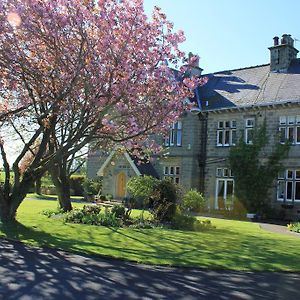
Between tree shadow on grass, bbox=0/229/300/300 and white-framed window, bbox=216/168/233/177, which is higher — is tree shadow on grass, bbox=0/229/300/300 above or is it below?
below

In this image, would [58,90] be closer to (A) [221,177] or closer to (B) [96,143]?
(B) [96,143]

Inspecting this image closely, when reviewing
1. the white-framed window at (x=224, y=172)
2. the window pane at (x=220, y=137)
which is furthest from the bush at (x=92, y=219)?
the window pane at (x=220, y=137)

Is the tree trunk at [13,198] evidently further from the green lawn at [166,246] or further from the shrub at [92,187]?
the shrub at [92,187]

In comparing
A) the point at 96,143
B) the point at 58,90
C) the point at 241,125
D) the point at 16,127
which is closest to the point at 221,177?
the point at 241,125

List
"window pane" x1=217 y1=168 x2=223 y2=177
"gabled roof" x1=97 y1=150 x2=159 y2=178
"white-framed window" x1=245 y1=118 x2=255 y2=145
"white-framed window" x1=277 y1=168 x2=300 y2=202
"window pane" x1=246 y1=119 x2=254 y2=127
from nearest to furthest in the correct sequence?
"white-framed window" x1=277 y1=168 x2=300 y2=202 < "white-framed window" x1=245 y1=118 x2=255 y2=145 < "window pane" x1=246 y1=119 x2=254 y2=127 < "window pane" x1=217 y1=168 x2=223 y2=177 < "gabled roof" x1=97 y1=150 x2=159 y2=178

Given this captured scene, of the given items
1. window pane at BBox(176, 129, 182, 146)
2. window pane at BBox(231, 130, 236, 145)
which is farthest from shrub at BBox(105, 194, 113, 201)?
window pane at BBox(231, 130, 236, 145)

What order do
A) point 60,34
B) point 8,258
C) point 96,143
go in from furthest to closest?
point 96,143 → point 60,34 → point 8,258

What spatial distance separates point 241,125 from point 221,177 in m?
3.67

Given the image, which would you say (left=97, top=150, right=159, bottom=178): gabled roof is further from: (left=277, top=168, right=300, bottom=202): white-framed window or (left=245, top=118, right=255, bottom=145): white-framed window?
(left=277, top=168, right=300, bottom=202): white-framed window

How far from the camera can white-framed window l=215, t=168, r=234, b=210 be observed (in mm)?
29078

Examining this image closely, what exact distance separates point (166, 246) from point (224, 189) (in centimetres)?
1845

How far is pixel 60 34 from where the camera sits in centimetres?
1273

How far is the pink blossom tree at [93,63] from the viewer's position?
485 inches

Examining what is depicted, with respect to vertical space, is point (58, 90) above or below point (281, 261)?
above
